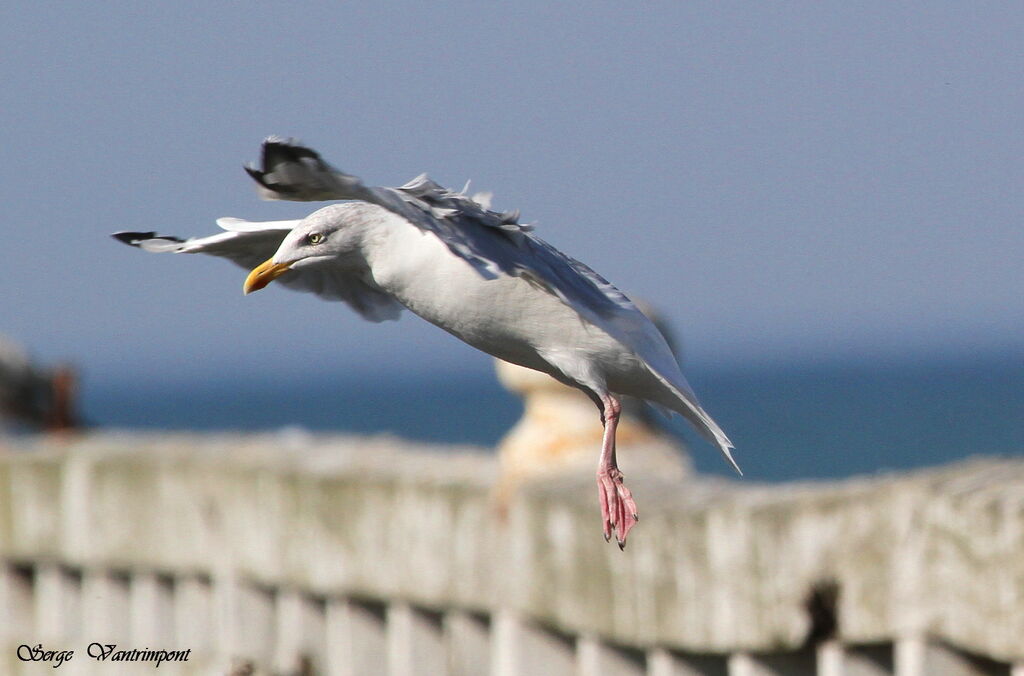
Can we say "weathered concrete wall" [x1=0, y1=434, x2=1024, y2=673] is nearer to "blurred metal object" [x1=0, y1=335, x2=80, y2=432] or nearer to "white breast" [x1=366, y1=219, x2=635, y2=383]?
"blurred metal object" [x1=0, y1=335, x2=80, y2=432]

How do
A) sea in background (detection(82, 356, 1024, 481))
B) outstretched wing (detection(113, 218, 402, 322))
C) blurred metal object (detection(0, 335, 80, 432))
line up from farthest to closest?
sea in background (detection(82, 356, 1024, 481)) → blurred metal object (detection(0, 335, 80, 432)) → outstretched wing (detection(113, 218, 402, 322))

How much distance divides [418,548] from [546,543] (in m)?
0.68

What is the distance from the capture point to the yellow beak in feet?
14.9

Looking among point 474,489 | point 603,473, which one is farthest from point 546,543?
point 603,473

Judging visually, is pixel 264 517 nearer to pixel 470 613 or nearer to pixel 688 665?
pixel 470 613

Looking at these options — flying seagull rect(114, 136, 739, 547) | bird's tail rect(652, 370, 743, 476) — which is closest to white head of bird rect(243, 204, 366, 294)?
flying seagull rect(114, 136, 739, 547)

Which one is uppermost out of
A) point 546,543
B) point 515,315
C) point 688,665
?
point 515,315

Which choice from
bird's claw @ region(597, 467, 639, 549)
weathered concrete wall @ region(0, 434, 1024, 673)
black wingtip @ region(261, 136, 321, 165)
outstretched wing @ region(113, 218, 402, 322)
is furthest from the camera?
weathered concrete wall @ region(0, 434, 1024, 673)

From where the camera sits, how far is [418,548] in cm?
754

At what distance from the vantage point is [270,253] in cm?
523

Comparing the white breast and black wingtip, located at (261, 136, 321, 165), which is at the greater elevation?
black wingtip, located at (261, 136, 321, 165)

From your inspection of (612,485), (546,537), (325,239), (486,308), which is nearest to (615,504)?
(612,485)

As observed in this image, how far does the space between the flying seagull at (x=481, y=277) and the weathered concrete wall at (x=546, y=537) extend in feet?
4.65

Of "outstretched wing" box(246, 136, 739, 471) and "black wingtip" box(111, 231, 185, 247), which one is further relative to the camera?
"black wingtip" box(111, 231, 185, 247)
